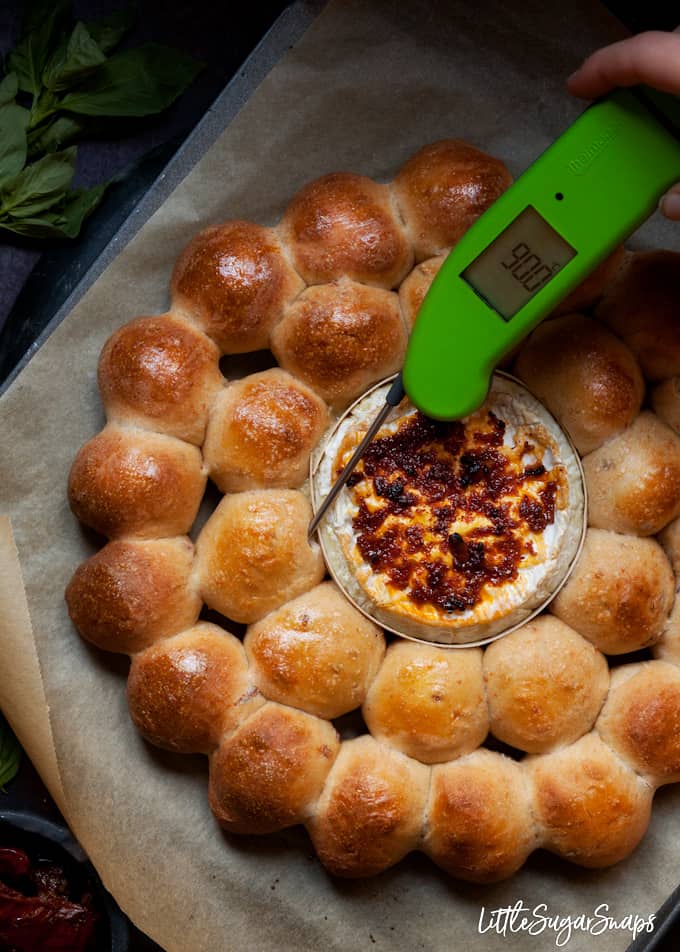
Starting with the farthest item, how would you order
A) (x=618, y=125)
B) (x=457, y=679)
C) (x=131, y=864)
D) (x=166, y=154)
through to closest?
(x=166, y=154) → (x=131, y=864) → (x=457, y=679) → (x=618, y=125)

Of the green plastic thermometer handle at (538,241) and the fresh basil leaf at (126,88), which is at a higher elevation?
the green plastic thermometer handle at (538,241)

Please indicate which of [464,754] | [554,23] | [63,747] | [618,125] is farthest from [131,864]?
[554,23]

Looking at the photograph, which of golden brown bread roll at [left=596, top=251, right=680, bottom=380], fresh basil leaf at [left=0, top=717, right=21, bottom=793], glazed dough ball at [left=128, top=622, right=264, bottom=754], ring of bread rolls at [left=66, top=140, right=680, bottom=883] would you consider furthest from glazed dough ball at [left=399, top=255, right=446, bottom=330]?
fresh basil leaf at [left=0, top=717, right=21, bottom=793]

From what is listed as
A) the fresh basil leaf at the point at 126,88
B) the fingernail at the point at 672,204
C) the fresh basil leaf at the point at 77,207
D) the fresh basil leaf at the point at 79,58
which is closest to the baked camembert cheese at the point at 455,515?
the fingernail at the point at 672,204

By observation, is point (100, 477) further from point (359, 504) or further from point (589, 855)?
point (589, 855)

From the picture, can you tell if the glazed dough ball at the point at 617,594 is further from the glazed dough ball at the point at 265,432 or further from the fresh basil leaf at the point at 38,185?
the fresh basil leaf at the point at 38,185

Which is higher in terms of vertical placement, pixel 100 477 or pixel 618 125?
pixel 618 125

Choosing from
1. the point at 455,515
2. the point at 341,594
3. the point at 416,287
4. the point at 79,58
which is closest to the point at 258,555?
the point at 341,594
